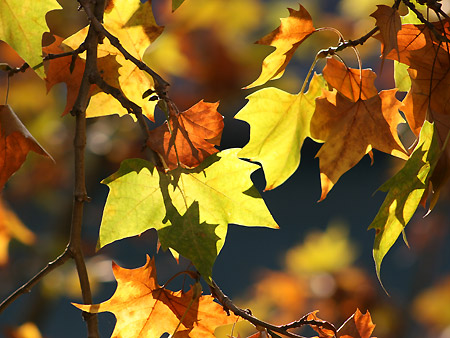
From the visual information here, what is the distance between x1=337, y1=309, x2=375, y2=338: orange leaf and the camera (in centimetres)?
54

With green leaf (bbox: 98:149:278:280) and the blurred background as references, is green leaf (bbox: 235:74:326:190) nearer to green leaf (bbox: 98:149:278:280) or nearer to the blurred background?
green leaf (bbox: 98:149:278:280)

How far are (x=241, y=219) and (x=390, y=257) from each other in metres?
3.52

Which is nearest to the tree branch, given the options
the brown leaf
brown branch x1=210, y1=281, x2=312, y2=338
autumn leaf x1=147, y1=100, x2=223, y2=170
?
brown branch x1=210, y1=281, x2=312, y2=338

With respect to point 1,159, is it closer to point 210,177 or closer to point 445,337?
point 210,177

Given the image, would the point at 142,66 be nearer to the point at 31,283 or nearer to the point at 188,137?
the point at 188,137

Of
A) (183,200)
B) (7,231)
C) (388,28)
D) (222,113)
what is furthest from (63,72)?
(222,113)

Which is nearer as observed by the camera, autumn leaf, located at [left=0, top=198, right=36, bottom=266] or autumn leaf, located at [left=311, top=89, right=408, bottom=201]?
autumn leaf, located at [left=311, top=89, right=408, bottom=201]

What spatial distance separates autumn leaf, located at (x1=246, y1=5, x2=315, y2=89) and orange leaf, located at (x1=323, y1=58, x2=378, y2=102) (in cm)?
4

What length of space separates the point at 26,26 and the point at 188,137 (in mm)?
169

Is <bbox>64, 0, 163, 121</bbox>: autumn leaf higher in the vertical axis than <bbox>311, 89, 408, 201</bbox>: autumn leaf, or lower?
higher

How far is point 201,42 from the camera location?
2016 millimetres

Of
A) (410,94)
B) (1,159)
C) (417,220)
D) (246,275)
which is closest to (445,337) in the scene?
(417,220)

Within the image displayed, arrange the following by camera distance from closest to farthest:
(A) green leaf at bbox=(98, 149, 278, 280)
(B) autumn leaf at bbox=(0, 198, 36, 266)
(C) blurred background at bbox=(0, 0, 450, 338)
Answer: (A) green leaf at bbox=(98, 149, 278, 280) → (B) autumn leaf at bbox=(0, 198, 36, 266) → (C) blurred background at bbox=(0, 0, 450, 338)

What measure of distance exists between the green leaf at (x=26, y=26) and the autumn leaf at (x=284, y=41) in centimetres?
19
